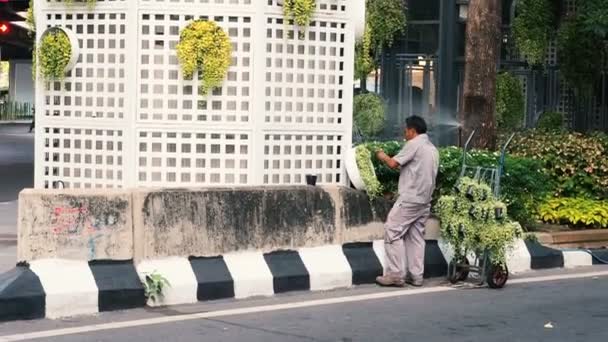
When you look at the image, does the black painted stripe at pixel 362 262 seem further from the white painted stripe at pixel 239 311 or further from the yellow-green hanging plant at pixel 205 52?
the yellow-green hanging plant at pixel 205 52

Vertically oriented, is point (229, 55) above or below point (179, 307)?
above

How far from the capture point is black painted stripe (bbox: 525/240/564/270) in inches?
489

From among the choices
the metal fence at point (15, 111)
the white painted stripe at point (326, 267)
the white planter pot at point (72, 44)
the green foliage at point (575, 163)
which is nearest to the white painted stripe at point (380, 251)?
the white painted stripe at point (326, 267)

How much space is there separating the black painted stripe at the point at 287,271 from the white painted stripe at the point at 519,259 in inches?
104

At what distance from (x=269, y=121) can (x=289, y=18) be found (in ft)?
3.34

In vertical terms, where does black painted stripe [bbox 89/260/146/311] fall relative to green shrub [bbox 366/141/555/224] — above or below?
below

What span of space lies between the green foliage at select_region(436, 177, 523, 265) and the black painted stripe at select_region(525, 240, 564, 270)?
4.52ft

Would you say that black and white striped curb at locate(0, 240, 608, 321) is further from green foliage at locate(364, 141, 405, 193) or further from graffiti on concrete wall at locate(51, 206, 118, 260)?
green foliage at locate(364, 141, 405, 193)

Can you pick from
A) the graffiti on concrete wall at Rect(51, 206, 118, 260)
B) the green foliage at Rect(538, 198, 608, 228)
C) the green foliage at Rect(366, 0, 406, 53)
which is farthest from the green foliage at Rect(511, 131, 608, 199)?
the graffiti on concrete wall at Rect(51, 206, 118, 260)

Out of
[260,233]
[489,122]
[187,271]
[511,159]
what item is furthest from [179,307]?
[489,122]

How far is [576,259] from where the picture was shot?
1282 cm

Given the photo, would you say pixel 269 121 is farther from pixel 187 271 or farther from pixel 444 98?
pixel 444 98

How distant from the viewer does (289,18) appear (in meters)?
11.0

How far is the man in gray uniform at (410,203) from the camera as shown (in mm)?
10844
